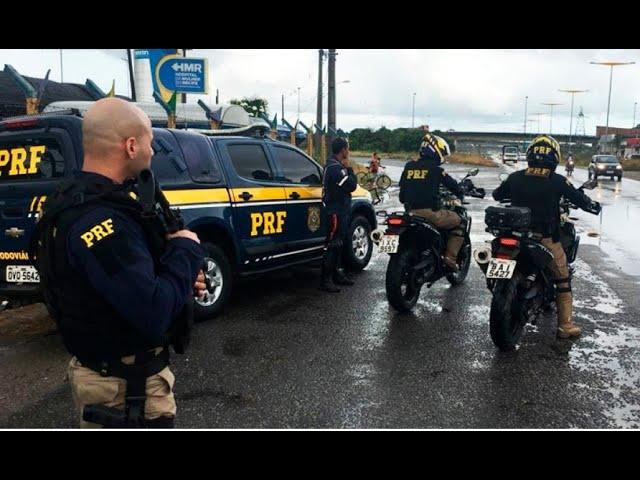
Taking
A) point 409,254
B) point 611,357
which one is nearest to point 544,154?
point 409,254

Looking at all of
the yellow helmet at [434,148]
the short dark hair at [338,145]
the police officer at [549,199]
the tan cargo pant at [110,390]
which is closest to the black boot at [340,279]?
the short dark hair at [338,145]

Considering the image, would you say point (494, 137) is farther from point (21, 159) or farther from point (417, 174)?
point (21, 159)

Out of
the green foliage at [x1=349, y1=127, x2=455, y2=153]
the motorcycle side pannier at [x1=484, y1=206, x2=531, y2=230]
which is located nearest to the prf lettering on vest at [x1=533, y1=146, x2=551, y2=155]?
the motorcycle side pannier at [x1=484, y1=206, x2=531, y2=230]

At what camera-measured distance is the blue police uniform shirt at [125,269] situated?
5.83ft

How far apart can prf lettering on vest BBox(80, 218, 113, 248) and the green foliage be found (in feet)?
219

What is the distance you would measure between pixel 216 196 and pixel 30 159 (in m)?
1.73

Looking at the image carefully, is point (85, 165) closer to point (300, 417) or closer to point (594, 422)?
point (300, 417)

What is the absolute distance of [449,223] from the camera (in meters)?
6.40

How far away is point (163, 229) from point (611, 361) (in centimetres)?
412

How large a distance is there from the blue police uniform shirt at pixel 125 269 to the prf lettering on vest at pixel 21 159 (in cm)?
338

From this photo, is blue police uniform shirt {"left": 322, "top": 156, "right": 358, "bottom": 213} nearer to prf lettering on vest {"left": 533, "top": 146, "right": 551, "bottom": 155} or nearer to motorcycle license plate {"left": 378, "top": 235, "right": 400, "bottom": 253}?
motorcycle license plate {"left": 378, "top": 235, "right": 400, "bottom": 253}

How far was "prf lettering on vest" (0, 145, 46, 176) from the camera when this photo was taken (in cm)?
482

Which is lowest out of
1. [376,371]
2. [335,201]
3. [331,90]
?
[376,371]

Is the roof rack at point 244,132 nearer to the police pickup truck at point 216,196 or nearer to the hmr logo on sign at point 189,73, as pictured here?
the police pickup truck at point 216,196
